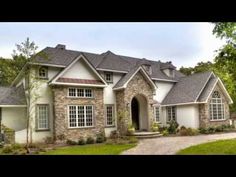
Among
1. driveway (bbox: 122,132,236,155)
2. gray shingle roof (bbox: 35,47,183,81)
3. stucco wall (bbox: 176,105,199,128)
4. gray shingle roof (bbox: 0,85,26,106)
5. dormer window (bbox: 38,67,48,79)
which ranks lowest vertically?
driveway (bbox: 122,132,236,155)

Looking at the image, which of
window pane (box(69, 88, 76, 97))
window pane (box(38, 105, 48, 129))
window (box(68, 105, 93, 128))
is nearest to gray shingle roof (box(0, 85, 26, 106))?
window pane (box(38, 105, 48, 129))

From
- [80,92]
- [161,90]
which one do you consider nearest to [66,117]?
[80,92]

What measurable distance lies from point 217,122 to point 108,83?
7790mm

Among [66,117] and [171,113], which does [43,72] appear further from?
[171,113]

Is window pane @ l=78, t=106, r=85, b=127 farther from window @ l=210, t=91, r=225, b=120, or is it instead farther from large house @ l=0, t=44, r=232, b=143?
window @ l=210, t=91, r=225, b=120

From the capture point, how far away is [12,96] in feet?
44.8

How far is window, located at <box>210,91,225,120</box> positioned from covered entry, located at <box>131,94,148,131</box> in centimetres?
448

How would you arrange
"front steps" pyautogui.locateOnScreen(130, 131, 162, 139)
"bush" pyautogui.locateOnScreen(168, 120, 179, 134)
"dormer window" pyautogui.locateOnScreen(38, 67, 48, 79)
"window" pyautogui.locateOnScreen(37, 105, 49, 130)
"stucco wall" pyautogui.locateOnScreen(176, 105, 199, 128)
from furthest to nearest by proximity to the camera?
"stucco wall" pyautogui.locateOnScreen(176, 105, 199, 128) < "bush" pyautogui.locateOnScreen(168, 120, 179, 134) < "front steps" pyautogui.locateOnScreen(130, 131, 162, 139) < "dormer window" pyautogui.locateOnScreen(38, 67, 48, 79) < "window" pyautogui.locateOnScreen(37, 105, 49, 130)

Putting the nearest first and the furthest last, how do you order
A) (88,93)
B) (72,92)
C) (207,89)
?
1. (72,92)
2. (88,93)
3. (207,89)

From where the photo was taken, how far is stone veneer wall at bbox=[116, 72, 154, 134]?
51.4 feet

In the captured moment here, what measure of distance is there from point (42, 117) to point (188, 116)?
9.31 meters

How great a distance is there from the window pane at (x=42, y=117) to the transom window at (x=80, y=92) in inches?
56.6

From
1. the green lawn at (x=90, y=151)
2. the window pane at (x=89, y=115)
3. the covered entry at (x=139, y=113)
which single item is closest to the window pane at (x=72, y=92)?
the window pane at (x=89, y=115)

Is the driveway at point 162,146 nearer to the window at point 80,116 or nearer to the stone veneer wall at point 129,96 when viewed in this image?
the stone veneer wall at point 129,96
